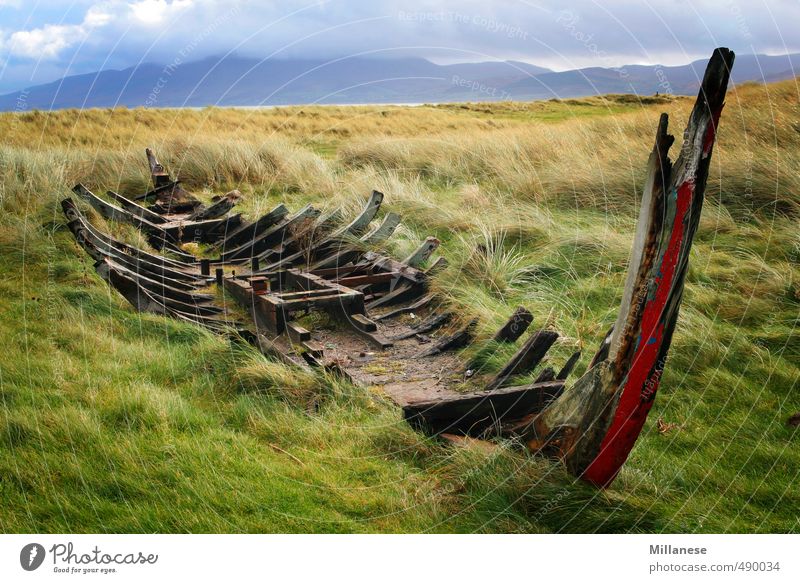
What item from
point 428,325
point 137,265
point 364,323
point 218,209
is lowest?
point 428,325

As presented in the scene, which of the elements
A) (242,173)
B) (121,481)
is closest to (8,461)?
(121,481)

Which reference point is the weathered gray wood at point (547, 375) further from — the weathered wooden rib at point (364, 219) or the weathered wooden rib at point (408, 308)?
the weathered wooden rib at point (364, 219)

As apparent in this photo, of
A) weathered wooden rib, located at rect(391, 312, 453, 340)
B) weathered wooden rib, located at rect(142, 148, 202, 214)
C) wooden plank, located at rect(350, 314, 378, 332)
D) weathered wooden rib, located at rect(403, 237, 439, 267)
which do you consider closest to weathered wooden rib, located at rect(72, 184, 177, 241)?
weathered wooden rib, located at rect(142, 148, 202, 214)

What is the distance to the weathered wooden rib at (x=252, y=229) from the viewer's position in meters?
9.33

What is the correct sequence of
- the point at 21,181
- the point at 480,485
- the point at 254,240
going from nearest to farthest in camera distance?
the point at 480,485, the point at 254,240, the point at 21,181

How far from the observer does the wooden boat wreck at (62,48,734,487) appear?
3.31m

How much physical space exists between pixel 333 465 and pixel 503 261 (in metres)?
3.76

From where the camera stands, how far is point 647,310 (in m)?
3.36

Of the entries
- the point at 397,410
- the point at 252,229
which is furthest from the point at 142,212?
the point at 397,410

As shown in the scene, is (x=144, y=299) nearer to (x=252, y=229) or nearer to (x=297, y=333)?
(x=297, y=333)

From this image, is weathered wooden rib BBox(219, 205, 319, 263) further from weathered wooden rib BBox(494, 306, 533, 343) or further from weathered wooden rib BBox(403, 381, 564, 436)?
weathered wooden rib BBox(403, 381, 564, 436)

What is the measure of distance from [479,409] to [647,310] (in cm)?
129

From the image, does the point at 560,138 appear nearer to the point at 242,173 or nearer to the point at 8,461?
the point at 242,173

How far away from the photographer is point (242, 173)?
13570 mm
